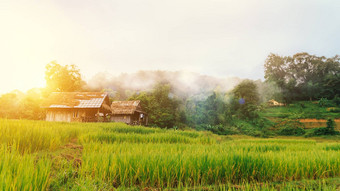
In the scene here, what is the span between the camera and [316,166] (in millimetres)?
3758

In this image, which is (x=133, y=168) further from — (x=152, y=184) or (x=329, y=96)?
(x=329, y=96)

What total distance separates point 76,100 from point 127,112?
6491mm

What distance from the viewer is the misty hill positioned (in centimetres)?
3759

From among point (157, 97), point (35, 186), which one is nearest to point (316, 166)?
point (35, 186)

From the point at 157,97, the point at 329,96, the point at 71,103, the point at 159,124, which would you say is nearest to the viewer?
the point at 71,103

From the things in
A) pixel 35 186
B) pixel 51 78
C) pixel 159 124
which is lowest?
pixel 159 124

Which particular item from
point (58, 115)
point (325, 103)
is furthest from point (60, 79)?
point (325, 103)

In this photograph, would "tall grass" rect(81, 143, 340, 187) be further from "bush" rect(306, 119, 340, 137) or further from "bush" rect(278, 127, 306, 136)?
"bush" rect(278, 127, 306, 136)

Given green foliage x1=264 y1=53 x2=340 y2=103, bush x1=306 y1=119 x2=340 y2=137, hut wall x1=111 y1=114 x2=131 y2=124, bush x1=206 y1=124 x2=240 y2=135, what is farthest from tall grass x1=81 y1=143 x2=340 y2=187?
green foliage x1=264 y1=53 x2=340 y2=103

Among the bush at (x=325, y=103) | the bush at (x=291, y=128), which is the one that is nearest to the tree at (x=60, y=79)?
the bush at (x=291, y=128)

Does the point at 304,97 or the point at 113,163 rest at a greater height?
the point at 304,97

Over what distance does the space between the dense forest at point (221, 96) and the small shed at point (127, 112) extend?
178 cm

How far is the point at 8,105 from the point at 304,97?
4998 centimetres

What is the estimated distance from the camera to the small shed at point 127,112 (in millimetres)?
27195
